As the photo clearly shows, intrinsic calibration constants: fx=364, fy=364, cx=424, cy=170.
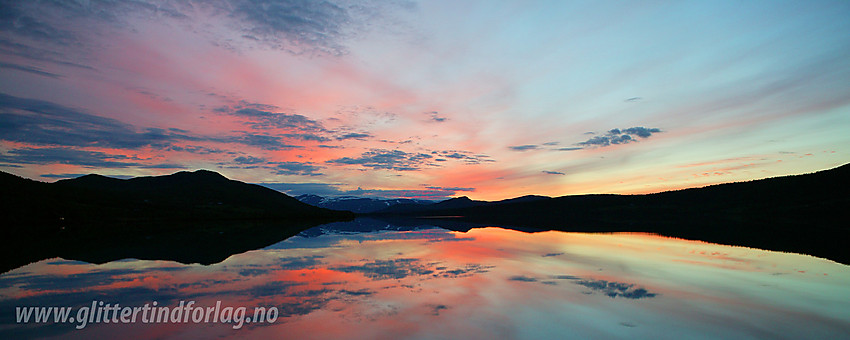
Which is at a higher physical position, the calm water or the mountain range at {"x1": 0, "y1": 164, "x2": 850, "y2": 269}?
the mountain range at {"x1": 0, "y1": 164, "x2": 850, "y2": 269}

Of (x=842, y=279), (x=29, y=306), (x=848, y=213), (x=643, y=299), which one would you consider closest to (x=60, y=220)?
(x=29, y=306)

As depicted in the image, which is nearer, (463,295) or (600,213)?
(463,295)

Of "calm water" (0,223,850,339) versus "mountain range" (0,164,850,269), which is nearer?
"calm water" (0,223,850,339)

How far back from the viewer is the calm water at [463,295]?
398 inches

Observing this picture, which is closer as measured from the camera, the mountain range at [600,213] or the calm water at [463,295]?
the calm water at [463,295]

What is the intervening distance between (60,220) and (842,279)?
411ft

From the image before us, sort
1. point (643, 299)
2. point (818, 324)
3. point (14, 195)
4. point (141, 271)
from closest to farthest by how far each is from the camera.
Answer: point (818, 324)
point (643, 299)
point (141, 271)
point (14, 195)

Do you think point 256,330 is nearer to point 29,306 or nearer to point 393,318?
point 393,318

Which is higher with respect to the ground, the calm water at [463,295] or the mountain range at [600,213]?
the mountain range at [600,213]

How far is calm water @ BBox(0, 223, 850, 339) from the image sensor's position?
33.2 ft

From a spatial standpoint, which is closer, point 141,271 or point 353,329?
point 353,329

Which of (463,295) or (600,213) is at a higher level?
(600,213)

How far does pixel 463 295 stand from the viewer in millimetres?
14414

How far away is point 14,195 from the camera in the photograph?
90.6 meters
